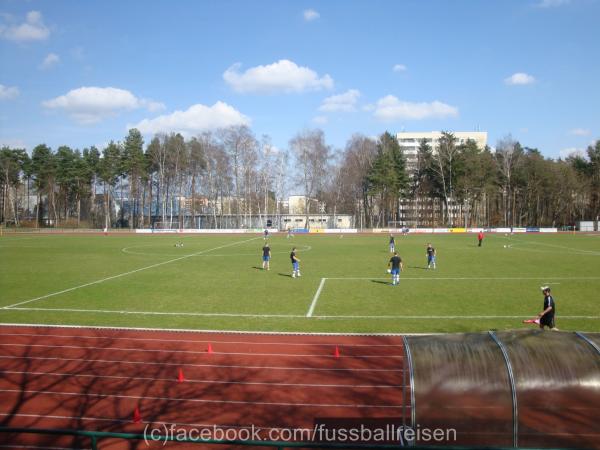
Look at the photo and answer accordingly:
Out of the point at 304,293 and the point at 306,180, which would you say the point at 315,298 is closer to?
the point at 304,293

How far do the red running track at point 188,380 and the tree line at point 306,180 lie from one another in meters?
67.2

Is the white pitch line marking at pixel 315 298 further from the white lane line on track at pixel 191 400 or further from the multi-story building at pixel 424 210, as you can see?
the multi-story building at pixel 424 210

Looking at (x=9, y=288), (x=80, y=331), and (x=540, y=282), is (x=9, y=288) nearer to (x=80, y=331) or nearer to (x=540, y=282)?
(x=80, y=331)

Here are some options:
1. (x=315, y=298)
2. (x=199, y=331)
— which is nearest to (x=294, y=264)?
(x=315, y=298)

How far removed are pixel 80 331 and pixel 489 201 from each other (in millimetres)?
94605

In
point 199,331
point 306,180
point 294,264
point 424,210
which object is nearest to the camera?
point 199,331

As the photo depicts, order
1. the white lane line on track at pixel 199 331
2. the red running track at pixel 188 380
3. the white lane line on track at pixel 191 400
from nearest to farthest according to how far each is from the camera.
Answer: the red running track at pixel 188 380, the white lane line on track at pixel 191 400, the white lane line on track at pixel 199 331

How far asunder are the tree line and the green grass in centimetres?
4938

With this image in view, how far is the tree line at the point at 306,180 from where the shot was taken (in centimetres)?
8044

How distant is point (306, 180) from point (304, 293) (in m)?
61.7

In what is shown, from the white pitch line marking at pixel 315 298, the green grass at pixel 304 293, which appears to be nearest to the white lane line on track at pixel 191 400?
the green grass at pixel 304 293

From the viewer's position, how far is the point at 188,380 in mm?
10266

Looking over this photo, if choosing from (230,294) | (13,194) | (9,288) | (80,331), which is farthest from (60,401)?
(13,194)

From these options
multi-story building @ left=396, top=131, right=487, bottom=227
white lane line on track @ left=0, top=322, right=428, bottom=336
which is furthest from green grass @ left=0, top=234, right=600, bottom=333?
multi-story building @ left=396, top=131, right=487, bottom=227
